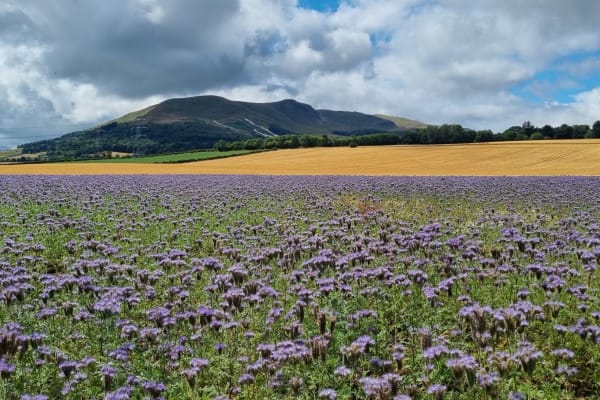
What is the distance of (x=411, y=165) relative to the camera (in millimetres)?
53125

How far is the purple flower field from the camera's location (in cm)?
489

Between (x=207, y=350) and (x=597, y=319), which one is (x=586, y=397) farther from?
(x=207, y=350)

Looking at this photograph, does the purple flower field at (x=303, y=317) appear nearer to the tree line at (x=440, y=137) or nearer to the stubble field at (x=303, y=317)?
the stubble field at (x=303, y=317)

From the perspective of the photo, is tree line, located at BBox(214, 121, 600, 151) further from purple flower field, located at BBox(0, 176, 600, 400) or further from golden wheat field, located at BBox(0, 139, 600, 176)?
purple flower field, located at BBox(0, 176, 600, 400)

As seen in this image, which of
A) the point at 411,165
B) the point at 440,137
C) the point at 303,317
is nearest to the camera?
the point at 303,317

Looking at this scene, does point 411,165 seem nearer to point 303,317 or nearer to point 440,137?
point 440,137

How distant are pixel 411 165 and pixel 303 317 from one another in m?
48.6

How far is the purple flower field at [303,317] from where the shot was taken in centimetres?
489

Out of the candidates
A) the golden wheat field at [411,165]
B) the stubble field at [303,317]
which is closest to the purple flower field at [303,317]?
the stubble field at [303,317]

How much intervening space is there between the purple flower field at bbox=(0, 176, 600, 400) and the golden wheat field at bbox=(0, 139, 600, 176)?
3371 cm

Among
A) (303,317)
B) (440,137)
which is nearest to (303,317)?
(303,317)

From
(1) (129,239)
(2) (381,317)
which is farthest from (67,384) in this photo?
(1) (129,239)

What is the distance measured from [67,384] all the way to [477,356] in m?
4.56

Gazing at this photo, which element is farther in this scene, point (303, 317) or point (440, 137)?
point (440, 137)
